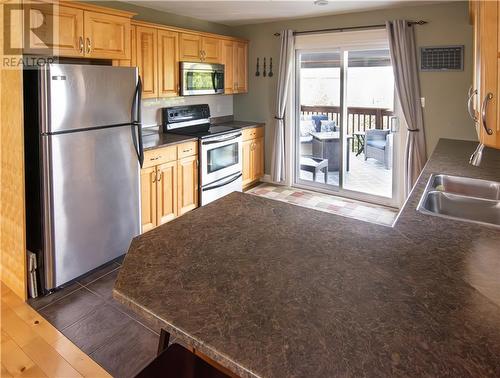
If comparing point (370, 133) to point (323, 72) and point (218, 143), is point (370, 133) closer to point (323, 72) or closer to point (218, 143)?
point (323, 72)

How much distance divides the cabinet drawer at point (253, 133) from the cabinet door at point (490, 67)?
409 cm

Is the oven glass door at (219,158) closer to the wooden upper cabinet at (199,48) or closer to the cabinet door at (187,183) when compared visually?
the cabinet door at (187,183)

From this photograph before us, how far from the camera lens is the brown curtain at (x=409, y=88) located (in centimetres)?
416

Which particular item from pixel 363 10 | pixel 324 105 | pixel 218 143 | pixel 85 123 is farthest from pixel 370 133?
pixel 85 123

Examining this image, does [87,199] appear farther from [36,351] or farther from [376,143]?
[376,143]

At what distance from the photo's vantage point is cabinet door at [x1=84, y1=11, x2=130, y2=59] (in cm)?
308

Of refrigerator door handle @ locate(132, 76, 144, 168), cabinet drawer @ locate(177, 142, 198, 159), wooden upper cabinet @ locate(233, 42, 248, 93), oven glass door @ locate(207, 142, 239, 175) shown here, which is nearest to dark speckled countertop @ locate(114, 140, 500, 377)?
refrigerator door handle @ locate(132, 76, 144, 168)

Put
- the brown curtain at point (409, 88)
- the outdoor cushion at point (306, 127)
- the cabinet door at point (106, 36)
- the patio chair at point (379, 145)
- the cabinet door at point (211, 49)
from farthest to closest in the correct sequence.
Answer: the outdoor cushion at point (306, 127)
the patio chair at point (379, 145)
the cabinet door at point (211, 49)
the brown curtain at point (409, 88)
the cabinet door at point (106, 36)

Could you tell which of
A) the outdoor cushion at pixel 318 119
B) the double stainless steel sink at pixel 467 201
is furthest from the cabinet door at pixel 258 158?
the double stainless steel sink at pixel 467 201

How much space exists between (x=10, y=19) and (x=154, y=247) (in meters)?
2.20

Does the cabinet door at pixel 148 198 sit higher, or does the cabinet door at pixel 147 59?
the cabinet door at pixel 147 59

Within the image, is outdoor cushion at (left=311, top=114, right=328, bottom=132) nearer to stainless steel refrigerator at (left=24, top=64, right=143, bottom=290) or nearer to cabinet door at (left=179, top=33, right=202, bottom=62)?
cabinet door at (left=179, top=33, right=202, bottom=62)

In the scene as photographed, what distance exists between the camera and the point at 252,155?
531 centimetres

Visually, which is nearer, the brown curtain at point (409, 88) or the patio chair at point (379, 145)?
the brown curtain at point (409, 88)
